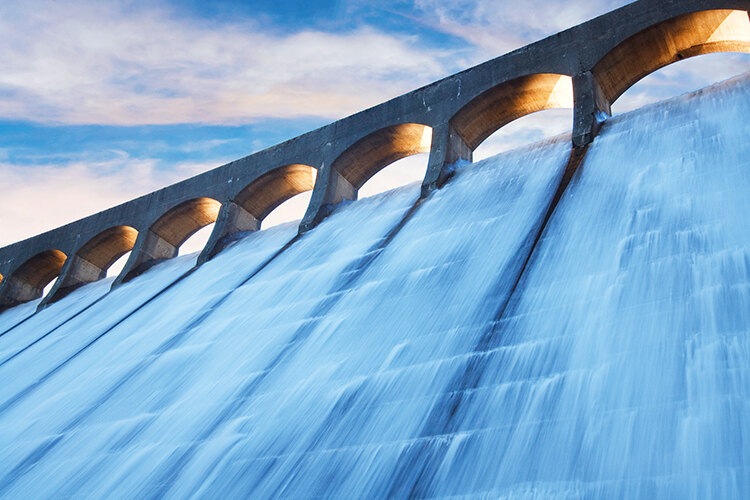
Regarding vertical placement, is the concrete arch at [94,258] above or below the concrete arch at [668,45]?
below

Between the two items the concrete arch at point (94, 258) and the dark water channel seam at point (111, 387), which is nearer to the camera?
the dark water channel seam at point (111, 387)

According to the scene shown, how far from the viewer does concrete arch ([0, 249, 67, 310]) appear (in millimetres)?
13969

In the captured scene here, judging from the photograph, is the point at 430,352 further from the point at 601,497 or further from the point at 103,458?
the point at 103,458

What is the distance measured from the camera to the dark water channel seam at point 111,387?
5.64 meters

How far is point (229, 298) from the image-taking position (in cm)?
813

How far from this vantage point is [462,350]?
472cm

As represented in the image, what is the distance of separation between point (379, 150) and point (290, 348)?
5.42 m

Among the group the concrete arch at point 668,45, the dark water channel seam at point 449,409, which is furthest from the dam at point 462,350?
the concrete arch at point 668,45

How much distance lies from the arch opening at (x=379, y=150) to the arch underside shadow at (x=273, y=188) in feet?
1.99

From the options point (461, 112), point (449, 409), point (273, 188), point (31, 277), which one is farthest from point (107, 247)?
point (449, 409)

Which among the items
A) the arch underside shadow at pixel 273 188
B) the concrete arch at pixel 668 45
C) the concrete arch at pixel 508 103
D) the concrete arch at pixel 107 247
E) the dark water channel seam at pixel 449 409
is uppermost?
the concrete arch at pixel 668 45

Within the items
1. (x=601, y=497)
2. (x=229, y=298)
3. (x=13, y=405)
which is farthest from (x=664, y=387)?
(x=13, y=405)

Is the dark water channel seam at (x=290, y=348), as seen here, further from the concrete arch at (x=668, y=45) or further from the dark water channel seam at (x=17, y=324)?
the dark water channel seam at (x=17, y=324)

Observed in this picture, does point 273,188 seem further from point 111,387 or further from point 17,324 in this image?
point 111,387
